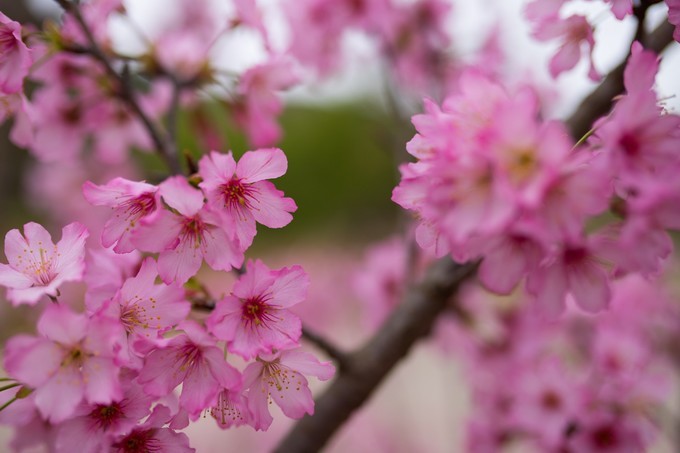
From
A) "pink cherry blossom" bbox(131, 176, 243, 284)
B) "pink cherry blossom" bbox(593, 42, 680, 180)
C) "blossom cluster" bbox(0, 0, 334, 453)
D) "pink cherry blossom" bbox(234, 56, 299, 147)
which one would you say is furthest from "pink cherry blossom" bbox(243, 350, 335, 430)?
"pink cherry blossom" bbox(234, 56, 299, 147)

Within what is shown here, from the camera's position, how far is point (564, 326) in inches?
51.5

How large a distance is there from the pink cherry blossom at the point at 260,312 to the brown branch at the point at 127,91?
243mm

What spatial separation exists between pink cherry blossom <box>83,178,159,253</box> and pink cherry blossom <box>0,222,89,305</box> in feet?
0.09

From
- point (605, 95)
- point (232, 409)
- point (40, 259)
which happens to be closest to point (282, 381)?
point (232, 409)

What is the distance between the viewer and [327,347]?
76cm

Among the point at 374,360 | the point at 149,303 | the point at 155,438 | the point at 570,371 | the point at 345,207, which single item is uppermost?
the point at 149,303

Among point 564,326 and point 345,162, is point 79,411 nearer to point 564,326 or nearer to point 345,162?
point 564,326

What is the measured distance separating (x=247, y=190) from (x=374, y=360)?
0.38m

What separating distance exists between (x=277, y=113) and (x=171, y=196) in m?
0.48

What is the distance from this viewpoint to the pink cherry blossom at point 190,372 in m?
0.52

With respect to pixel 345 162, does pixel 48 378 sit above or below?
above

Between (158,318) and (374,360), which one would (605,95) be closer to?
(374,360)

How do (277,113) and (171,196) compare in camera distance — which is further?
(277,113)

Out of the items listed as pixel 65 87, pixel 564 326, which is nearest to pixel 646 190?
pixel 65 87
